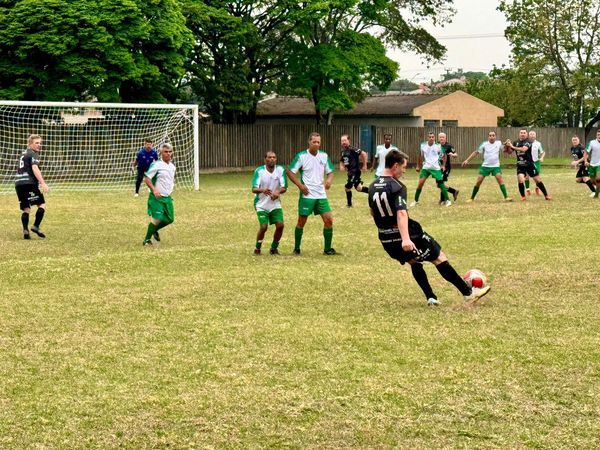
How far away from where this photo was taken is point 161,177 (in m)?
16.9

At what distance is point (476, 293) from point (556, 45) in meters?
53.1

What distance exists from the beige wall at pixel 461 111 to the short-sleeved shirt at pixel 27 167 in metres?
45.0

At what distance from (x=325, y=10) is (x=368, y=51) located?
15.8 ft

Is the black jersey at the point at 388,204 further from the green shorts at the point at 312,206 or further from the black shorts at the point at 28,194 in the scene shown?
the black shorts at the point at 28,194

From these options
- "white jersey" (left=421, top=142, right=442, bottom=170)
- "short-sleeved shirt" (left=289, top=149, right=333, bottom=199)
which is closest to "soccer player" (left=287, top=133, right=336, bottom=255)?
"short-sleeved shirt" (left=289, top=149, right=333, bottom=199)

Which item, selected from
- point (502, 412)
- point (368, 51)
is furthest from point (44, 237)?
point (368, 51)

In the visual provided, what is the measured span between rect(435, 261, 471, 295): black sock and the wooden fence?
114 ft

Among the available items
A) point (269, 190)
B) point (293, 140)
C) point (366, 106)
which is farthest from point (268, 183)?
point (366, 106)

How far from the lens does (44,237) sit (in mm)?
18734

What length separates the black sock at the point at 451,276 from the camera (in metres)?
10.7

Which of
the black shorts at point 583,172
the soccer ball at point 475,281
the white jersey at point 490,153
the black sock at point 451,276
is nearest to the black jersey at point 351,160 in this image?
the white jersey at point 490,153

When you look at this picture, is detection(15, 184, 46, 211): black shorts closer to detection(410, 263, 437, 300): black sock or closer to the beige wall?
detection(410, 263, 437, 300): black sock

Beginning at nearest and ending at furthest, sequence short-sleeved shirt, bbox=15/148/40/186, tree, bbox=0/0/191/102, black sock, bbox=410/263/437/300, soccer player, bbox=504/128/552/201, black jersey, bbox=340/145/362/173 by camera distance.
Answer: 1. black sock, bbox=410/263/437/300
2. short-sleeved shirt, bbox=15/148/40/186
3. black jersey, bbox=340/145/362/173
4. soccer player, bbox=504/128/552/201
5. tree, bbox=0/0/191/102

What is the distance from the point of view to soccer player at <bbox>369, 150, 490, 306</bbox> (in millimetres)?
10570
